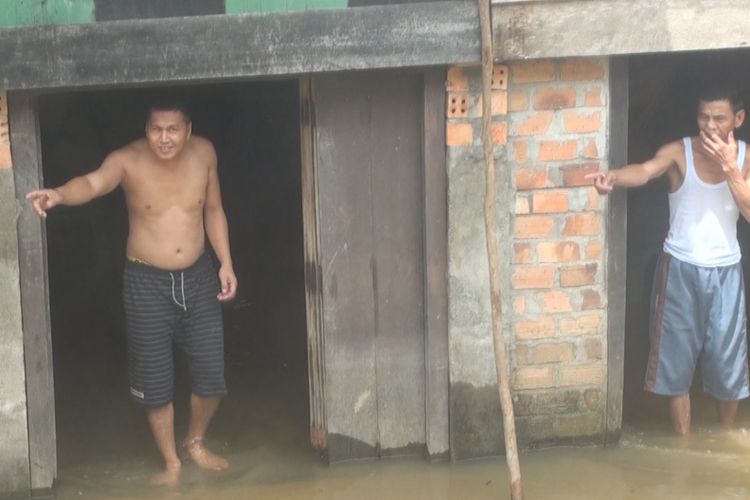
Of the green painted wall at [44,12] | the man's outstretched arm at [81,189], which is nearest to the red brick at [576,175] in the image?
the man's outstretched arm at [81,189]

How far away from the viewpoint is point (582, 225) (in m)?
5.93

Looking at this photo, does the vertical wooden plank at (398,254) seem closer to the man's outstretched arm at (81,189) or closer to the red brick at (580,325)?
the red brick at (580,325)

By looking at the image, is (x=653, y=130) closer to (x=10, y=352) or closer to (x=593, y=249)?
(x=593, y=249)

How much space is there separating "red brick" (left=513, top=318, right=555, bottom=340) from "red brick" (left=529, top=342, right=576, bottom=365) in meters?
0.05

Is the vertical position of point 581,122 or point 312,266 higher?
point 581,122

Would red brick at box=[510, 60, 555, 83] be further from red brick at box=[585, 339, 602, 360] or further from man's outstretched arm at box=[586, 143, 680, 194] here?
red brick at box=[585, 339, 602, 360]

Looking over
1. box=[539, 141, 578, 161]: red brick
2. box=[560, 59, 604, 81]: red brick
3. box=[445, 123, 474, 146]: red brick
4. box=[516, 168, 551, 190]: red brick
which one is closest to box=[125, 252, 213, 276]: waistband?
box=[445, 123, 474, 146]: red brick

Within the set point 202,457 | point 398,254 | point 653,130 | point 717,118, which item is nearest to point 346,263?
point 398,254

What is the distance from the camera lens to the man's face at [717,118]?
5.88 m

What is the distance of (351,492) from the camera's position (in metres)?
5.78

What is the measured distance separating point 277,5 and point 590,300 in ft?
6.66

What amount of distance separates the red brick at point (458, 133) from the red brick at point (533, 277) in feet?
2.20

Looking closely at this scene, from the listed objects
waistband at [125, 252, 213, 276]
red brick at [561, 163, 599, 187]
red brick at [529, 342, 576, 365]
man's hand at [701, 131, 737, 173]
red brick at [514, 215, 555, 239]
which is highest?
man's hand at [701, 131, 737, 173]

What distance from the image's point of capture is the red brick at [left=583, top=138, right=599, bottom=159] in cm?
586
